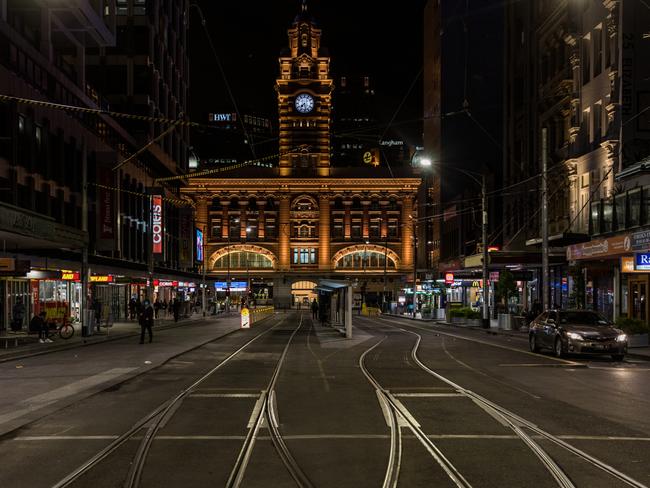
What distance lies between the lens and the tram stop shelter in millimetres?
36156

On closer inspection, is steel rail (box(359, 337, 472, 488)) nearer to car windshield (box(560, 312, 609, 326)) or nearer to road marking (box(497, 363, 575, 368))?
road marking (box(497, 363, 575, 368))

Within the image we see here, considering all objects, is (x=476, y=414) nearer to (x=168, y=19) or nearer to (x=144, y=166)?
(x=144, y=166)

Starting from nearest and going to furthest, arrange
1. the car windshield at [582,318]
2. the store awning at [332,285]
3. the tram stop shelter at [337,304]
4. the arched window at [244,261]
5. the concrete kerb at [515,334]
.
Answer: the car windshield at [582,318], the concrete kerb at [515,334], the tram stop shelter at [337,304], the store awning at [332,285], the arched window at [244,261]

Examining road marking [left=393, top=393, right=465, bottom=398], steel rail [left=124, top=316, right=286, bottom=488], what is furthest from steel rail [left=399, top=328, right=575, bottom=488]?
steel rail [left=124, top=316, right=286, bottom=488]

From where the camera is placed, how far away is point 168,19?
9500 cm

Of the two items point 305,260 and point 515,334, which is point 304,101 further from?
point 515,334

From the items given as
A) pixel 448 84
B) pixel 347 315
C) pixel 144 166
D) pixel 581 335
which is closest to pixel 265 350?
pixel 347 315

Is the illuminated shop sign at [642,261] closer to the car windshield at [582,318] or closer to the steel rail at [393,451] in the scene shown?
the car windshield at [582,318]

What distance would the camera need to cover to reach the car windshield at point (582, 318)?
80.2 ft

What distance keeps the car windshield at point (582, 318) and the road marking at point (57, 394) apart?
1285 cm

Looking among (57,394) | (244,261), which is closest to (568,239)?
(57,394)

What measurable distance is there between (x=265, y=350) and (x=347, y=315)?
27.4 feet

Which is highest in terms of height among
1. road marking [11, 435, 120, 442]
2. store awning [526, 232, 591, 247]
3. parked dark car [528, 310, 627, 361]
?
store awning [526, 232, 591, 247]

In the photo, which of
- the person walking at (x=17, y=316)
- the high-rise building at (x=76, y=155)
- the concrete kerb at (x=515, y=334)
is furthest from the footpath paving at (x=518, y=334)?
the person walking at (x=17, y=316)
